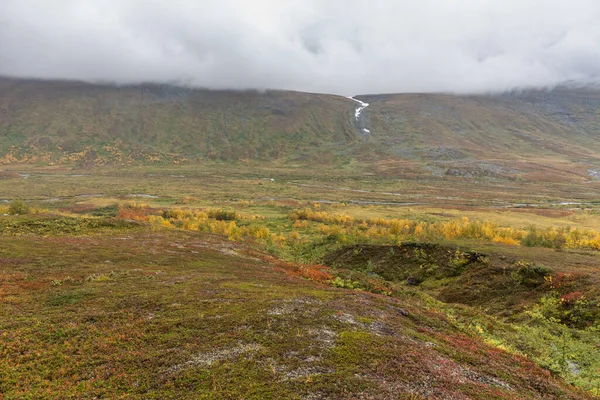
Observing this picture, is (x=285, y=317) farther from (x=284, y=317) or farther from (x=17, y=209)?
(x=17, y=209)

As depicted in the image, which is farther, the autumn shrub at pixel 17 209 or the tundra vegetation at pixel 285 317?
the autumn shrub at pixel 17 209

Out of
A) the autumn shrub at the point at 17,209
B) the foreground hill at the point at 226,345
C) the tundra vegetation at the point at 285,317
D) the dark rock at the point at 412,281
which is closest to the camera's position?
the foreground hill at the point at 226,345

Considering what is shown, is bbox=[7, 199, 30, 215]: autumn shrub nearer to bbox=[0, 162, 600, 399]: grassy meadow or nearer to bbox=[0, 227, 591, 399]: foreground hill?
A: bbox=[0, 162, 600, 399]: grassy meadow

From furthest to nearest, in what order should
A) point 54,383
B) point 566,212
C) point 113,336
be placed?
point 566,212 < point 113,336 < point 54,383

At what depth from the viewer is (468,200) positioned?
422ft

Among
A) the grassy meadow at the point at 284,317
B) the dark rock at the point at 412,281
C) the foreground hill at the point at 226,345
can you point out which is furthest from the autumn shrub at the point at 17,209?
the dark rock at the point at 412,281

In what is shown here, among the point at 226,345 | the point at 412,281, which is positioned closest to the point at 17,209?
the point at 226,345

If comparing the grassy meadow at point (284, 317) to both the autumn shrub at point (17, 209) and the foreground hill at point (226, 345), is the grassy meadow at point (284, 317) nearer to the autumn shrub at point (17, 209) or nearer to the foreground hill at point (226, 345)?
the foreground hill at point (226, 345)

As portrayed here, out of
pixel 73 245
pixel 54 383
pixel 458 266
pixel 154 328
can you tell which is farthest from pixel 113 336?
pixel 458 266

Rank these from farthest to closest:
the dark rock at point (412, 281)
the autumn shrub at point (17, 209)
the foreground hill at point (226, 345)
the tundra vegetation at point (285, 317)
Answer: the autumn shrub at point (17, 209) < the dark rock at point (412, 281) < the tundra vegetation at point (285, 317) < the foreground hill at point (226, 345)

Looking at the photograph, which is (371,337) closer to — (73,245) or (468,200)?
(73,245)

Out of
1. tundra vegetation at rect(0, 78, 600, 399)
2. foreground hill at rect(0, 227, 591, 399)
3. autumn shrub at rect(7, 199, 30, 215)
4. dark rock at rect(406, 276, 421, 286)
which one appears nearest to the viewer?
foreground hill at rect(0, 227, 591, 399)

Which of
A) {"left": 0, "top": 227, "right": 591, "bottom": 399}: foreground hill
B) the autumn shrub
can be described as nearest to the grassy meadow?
{"left": 0, "top": 227, "right": 591, "bottom": 399}: foreground hill

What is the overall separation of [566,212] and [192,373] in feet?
376
